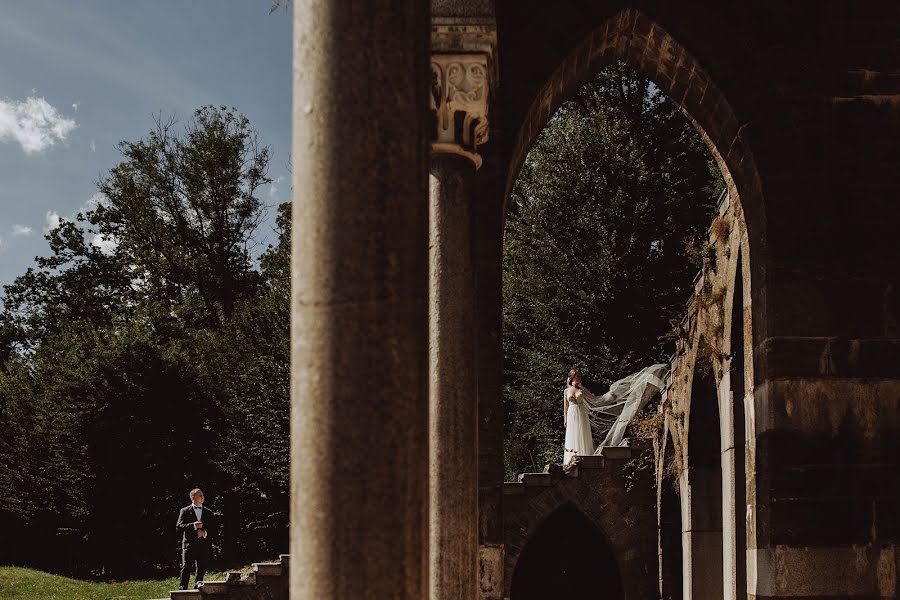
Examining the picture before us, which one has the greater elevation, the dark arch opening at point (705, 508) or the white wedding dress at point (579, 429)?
the white wedding dress at point (579, 429)

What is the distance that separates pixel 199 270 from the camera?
32875mm

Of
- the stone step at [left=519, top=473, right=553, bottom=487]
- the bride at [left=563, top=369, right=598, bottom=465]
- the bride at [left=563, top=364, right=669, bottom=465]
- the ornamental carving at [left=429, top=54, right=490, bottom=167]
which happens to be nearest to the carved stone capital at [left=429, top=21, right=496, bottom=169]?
the ornamental carving at [left=429, top=54, right=490, bottom=167]

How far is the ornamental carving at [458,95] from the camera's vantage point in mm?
5836

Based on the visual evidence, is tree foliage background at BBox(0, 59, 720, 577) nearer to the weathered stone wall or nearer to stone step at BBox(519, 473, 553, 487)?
stone step at BBox(519, 473, 553, 487)

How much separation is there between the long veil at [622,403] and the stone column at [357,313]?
16.2 meters

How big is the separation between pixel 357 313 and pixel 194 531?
1415cm

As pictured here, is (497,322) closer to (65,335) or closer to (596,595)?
(596,595)

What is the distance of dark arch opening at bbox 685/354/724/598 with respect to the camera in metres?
14.0

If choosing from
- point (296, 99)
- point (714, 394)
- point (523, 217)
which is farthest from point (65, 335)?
point (296, 99)

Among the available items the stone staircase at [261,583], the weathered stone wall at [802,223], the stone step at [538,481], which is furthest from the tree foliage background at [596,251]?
the weathered stone wall at [802,223]

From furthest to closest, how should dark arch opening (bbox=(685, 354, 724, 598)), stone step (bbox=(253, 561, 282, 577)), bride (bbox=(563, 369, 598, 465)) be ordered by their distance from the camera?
1. bride (bbox=(563, 369, 598, 465))
2. stone step (bbox=(253, 561, 282, 577))
3. dark arch opening (bbox=(685, 354, 724, 598))

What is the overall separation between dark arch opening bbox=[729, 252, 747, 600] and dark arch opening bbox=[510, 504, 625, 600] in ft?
31.6

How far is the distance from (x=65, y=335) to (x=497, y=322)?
23.6 metres

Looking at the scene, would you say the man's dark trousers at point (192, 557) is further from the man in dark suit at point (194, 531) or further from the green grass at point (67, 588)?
the green grass at point (67, 588)
